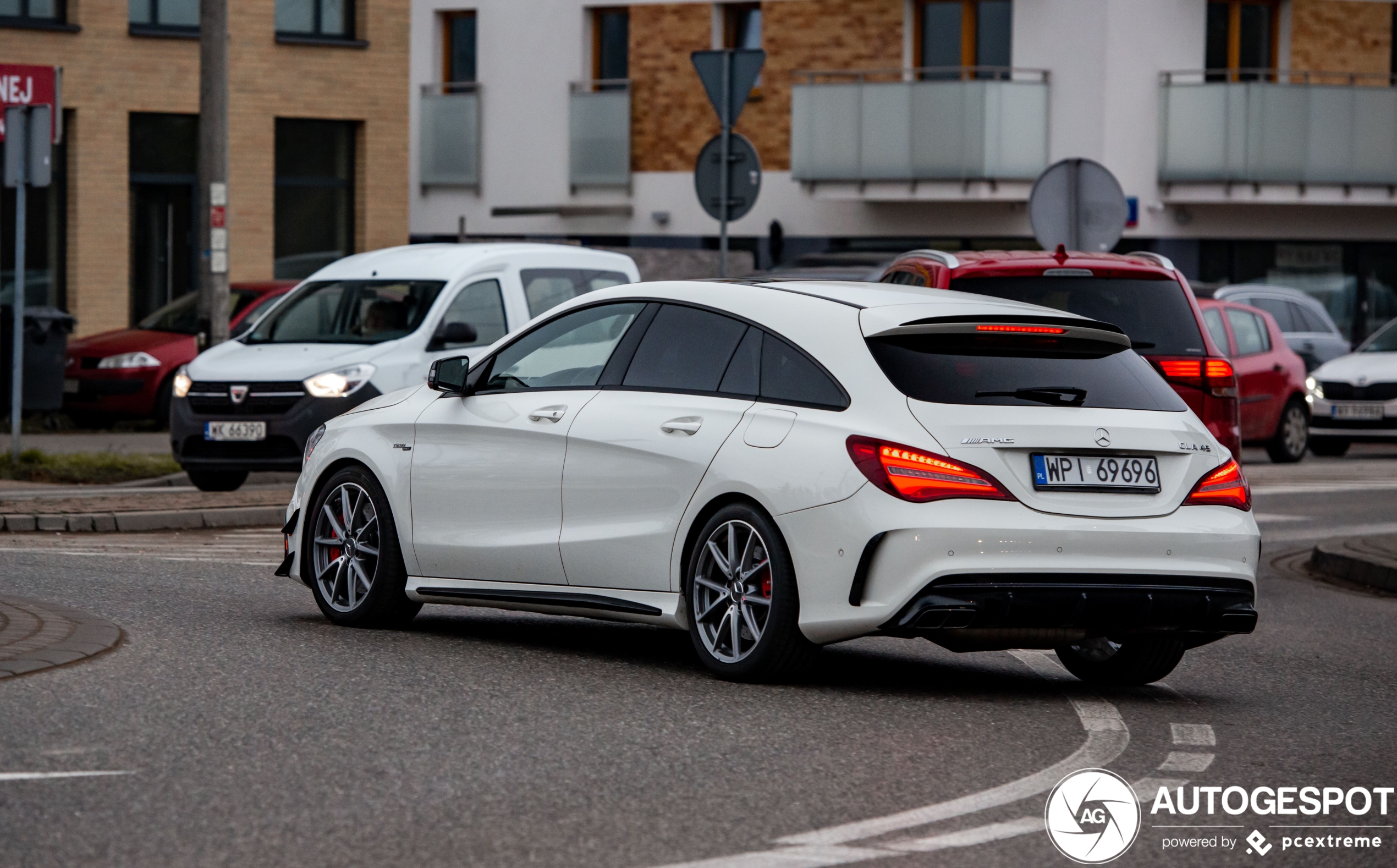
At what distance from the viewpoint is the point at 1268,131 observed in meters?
36.7

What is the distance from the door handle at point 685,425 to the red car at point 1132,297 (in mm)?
3636

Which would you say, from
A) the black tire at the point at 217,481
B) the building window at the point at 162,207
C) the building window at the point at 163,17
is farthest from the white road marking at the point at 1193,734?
the building window at the point at 163,17

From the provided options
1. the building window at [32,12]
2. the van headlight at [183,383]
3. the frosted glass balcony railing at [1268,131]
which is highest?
Answer: the building window at [32,12]

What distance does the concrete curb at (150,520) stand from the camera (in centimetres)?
1462

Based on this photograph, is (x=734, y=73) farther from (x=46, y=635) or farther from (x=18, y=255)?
(x=46, y=635)

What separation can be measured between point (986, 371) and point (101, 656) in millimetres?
3382

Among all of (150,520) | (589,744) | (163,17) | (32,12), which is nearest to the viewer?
(589,744)

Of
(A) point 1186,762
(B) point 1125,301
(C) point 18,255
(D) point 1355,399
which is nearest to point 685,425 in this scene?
(A) point 1186,762

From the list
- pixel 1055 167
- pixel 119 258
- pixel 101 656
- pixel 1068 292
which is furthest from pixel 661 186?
pixel 101 656

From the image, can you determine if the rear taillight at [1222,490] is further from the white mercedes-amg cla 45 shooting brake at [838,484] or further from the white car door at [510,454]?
the white car door at [510,454]

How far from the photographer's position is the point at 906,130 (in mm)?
36531

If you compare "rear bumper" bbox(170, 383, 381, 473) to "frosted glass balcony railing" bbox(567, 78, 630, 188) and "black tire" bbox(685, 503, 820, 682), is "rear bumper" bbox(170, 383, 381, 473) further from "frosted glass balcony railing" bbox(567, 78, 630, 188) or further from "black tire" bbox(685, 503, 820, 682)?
"frosted glass balcony railing" bbox(567, 78, 630, 188)

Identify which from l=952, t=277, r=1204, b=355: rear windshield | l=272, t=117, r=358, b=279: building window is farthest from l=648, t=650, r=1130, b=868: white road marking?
l=272, t=117, r=358, b=279: building window

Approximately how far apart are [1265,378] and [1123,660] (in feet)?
51.7
